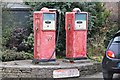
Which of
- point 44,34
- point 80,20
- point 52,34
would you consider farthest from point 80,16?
point 44,34

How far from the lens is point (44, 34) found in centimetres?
874

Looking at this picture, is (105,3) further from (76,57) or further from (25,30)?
(76,57)

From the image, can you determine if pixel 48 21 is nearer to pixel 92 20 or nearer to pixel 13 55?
pixel 13 55

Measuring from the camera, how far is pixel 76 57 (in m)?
9.25

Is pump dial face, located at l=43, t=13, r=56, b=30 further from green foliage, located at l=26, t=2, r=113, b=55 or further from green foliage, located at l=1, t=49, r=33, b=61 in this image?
green foliage, located at l=26, t=2, r=113, b=55

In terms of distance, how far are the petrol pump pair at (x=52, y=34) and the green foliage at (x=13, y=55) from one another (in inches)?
45.9

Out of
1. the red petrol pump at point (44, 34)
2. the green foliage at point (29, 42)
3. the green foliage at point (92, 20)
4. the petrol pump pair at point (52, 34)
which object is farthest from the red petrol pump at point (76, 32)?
the green foliage at point (29, 42)

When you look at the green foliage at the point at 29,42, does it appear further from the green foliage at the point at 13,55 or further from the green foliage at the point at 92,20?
the green foliage at the point at 92,20

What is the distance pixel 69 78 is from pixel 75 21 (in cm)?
165

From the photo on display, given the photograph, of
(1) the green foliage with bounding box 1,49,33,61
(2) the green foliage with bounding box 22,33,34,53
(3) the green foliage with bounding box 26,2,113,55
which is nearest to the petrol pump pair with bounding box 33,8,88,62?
(1) the green foliage with bounding box 1,49,33,61

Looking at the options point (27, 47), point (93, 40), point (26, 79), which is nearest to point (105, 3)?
point (93, 40)

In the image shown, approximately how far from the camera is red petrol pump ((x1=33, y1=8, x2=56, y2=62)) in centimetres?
869

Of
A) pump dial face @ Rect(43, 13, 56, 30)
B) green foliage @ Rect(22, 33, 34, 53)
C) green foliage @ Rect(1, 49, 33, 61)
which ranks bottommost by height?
green foliage @ Rect(1, 49, 33, 61)

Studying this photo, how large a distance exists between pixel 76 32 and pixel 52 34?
2.56ft
